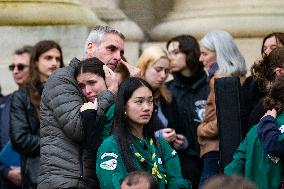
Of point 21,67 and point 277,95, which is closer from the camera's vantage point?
point 277,95

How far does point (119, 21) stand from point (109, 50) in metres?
4.19

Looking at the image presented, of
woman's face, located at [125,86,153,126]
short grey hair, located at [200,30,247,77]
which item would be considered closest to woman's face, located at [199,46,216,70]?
short grey hair, located at [200,30,247,77]

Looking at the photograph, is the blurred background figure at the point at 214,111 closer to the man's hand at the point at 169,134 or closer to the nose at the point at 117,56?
the man's hand at the point at 169,134

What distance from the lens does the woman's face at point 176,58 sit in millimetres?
11016

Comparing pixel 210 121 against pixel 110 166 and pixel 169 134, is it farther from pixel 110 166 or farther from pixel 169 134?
pixel 110 166

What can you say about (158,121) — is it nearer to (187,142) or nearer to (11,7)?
(187,142)

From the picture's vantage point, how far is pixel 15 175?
11219 millimetres

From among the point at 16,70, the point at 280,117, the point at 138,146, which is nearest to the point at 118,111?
the point at 138,146

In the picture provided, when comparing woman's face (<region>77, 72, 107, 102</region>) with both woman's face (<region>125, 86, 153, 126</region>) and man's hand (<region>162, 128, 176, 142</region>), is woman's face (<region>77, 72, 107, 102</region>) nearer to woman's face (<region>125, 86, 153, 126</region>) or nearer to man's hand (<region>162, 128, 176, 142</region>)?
woman's face (<region>125, 86, 153, 126</region>)

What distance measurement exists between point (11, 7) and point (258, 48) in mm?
2154

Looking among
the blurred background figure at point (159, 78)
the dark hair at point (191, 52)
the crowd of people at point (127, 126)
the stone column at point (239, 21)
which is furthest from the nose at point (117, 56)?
the stone column at point (239, 21)

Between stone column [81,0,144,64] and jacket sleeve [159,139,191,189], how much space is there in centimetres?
436

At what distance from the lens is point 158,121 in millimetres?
10469

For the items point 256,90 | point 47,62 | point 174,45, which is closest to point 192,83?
point 174,45
